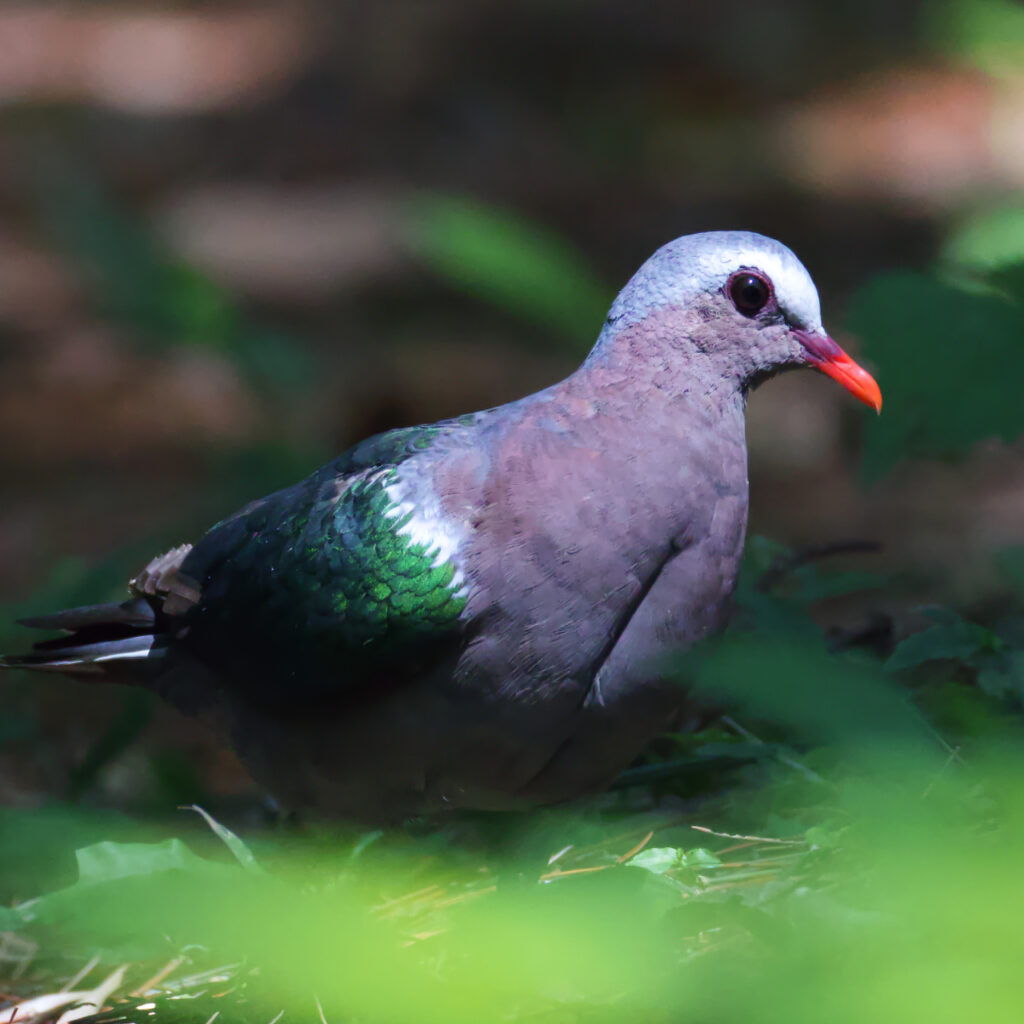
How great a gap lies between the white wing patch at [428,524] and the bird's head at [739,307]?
605mm

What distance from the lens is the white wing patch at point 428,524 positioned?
2768mm

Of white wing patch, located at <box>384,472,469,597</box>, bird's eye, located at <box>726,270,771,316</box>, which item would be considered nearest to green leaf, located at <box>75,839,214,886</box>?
white wing patch, located at <box>384,472,469,597</box>

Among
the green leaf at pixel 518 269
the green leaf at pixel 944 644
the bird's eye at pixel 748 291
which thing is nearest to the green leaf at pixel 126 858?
the green leaf at pixel 518 269

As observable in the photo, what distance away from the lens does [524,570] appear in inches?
107

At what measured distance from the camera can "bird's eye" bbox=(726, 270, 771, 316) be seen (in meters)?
2.89

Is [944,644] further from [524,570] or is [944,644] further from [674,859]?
[524,570]

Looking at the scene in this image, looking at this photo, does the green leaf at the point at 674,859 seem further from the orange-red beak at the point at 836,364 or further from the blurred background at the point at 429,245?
the orange-red beak at the point at 836,364

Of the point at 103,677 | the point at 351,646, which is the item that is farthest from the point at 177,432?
the point at 351,646

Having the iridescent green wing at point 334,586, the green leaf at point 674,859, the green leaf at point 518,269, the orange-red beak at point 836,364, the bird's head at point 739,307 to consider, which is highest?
the green leaf at point 518,269

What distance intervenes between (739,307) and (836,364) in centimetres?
25

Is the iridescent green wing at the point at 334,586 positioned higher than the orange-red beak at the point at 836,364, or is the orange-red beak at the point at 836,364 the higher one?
the orange-red beak at the point at 836,364

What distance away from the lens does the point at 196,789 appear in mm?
4055

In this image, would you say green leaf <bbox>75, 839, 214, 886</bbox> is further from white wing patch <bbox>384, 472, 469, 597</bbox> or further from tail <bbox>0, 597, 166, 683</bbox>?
tail <bbox>0, 597, 166, 683</bbox>

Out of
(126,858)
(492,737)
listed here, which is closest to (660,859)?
(492,737)
